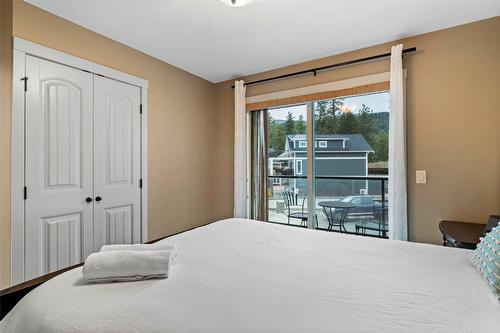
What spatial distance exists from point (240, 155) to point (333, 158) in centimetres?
124

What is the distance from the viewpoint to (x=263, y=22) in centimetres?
229

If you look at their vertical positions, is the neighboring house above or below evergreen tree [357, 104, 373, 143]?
below

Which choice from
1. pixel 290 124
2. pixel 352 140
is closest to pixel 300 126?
pixel 290 124

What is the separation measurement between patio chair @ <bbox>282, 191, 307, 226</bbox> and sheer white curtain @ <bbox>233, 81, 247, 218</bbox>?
60cm

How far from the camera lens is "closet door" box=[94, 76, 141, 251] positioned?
8.24 ft

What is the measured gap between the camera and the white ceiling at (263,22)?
2.05 m

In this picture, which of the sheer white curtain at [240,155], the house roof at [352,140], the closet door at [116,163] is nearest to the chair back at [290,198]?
the sheer white curtain at [240,155]

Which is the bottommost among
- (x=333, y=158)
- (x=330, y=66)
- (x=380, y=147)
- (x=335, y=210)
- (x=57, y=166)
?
(x=335, y=210)

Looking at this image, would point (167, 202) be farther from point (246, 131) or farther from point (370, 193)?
point (370, 193)

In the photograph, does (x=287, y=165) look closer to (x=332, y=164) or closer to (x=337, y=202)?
(x=332, y=164)

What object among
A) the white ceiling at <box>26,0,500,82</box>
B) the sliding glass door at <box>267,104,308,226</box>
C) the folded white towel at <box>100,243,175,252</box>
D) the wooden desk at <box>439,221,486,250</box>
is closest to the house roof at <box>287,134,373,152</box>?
the sliding glass door at <box>267,104,308,226</box>

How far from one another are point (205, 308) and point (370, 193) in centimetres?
267

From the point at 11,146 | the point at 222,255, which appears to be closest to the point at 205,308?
the point at 222,255

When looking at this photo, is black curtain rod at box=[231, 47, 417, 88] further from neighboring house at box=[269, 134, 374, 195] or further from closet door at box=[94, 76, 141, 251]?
closet door at box=[94, 76, 141, 251]
